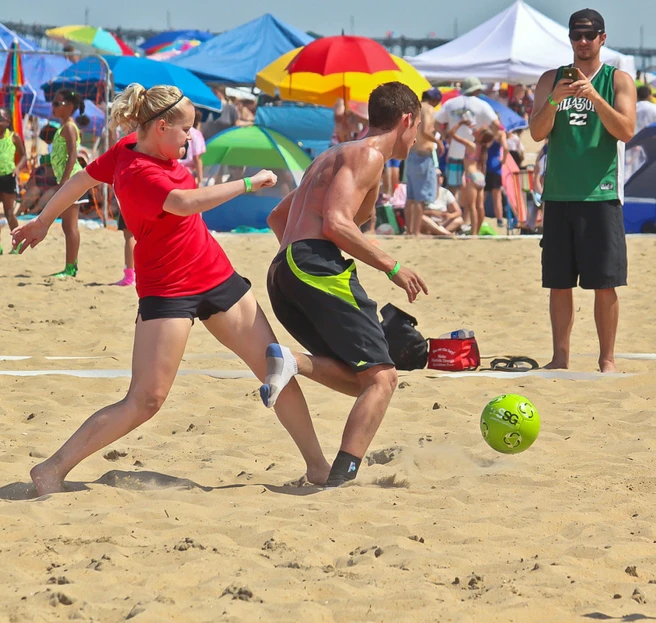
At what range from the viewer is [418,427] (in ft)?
18.1

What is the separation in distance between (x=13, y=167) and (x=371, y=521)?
10432 millimetres

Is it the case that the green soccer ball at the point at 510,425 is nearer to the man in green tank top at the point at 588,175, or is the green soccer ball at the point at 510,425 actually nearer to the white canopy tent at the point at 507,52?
the man in green tank top at the point at 588,175

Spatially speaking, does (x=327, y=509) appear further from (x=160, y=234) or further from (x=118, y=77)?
(x=118, y=77)

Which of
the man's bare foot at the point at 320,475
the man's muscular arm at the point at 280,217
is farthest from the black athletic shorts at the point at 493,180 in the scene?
the man's bare foot at the point at 320,475

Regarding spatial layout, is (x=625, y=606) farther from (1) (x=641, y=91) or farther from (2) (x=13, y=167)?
(1) (x=641, y=91)

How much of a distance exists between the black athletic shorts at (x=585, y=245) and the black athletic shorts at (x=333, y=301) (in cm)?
269

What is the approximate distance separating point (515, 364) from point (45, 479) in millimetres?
3805

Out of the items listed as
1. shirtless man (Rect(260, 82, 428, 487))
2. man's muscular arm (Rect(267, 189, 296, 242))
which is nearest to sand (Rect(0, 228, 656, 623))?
shirtless man (Rect(260, 82, 428, 487))

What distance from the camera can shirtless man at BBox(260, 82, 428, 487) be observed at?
Result: 167 inches

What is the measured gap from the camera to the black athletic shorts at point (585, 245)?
6617 millimetres

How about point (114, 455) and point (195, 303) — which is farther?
point (114, 455)

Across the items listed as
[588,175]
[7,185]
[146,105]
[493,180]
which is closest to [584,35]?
[588,175]

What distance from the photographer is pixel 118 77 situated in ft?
62.2

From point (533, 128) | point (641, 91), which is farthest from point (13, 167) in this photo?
point (641, 91)
